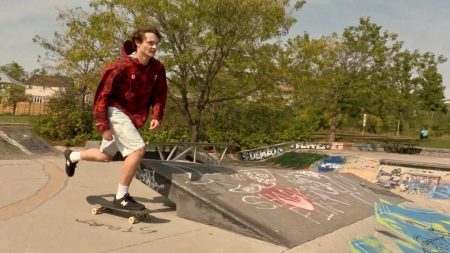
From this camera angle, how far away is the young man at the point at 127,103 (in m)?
3.46

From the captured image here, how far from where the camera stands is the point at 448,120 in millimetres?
38719

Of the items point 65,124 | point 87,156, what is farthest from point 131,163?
point 65,124

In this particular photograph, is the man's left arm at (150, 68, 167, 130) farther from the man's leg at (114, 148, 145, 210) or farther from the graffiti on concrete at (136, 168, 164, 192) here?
the graffiti on concrete at (136, 168, 164, 192)

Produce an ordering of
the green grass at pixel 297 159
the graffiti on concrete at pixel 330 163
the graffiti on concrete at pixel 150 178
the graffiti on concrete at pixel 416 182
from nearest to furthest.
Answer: the graffiti on concrete at pixel 150 178 → the graffiti on concrete at pixel 416 182 → the graffiti on concrete at pixel 330 163 → the green grass at pixel 297 159

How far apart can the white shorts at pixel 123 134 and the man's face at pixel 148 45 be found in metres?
0.58

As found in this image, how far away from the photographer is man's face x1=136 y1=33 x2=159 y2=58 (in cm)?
354

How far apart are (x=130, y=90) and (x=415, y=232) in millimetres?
3479

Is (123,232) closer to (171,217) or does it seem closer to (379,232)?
(171,217)

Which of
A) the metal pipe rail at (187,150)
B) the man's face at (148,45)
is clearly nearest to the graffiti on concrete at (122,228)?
the man's face at (148,45)

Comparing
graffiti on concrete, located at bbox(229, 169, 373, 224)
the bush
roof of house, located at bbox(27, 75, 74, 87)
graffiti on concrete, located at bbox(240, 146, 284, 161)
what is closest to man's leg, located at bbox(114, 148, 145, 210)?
graffiti on concrete, located at bbox(229, 169, 373, 224)

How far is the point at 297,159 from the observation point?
1608 cm

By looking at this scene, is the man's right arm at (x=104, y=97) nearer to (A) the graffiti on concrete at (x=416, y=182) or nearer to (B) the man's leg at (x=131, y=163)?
(B) the man's leg at (x=131, y=163)

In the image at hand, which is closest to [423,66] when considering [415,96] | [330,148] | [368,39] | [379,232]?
[415,96]

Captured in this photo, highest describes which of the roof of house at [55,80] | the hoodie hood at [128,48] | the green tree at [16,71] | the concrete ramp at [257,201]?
the green tree at [16,71]
